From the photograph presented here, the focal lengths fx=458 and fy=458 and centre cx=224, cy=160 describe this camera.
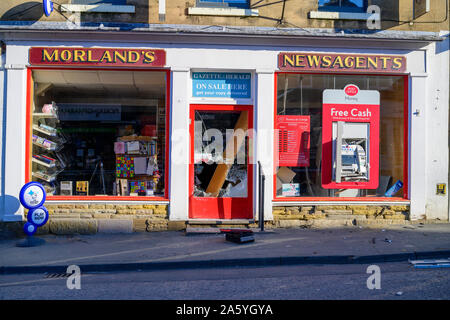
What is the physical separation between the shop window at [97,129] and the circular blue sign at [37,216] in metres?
1.36

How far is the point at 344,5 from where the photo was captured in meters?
10.3

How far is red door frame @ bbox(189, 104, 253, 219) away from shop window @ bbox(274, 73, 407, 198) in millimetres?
629

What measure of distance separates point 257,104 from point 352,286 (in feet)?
16.4

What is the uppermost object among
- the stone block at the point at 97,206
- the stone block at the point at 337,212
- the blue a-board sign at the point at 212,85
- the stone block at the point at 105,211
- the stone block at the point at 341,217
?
the blue a-board sign at the point at 212,85

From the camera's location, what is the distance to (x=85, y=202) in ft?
32.4

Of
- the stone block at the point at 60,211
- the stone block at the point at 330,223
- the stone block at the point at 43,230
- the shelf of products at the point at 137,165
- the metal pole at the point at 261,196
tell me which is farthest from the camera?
the shelf of products at the point at 137,165

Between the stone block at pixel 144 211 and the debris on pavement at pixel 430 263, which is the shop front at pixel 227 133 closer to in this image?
the stone block at pixel 144 211

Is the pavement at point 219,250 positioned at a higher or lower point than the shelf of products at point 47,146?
lower

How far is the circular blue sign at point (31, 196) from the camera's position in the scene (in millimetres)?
8594

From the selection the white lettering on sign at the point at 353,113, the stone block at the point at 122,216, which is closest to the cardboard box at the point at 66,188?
the stone block at the point at 122,216

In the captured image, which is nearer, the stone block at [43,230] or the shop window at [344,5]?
the stone block at [43,230]

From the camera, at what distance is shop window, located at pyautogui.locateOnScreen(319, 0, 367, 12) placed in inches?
404

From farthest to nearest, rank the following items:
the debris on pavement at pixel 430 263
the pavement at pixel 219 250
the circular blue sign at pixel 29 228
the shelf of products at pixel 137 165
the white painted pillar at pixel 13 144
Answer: the shelf of products at pixel 137 165 < the white painted pillar at pixel 13 144 < the circular blue sign at pixel 29 228 < the pavement at pixel 219 250 < the debris on pavement at pixel 430 263

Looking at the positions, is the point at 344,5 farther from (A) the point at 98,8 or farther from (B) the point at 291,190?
(A) the point at 98,8
